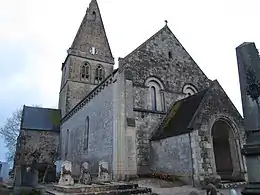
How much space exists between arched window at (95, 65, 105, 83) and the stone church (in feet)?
44.8

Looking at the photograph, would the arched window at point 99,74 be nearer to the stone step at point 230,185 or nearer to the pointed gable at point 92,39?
the pointed gable at point 92,39

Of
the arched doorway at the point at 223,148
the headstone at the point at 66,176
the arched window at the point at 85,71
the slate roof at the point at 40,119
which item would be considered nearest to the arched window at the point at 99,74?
the arched window at the point at 85,71

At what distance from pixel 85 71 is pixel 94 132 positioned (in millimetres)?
19079

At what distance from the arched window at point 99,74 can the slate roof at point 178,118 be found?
20.9 metres

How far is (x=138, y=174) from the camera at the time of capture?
15188mm

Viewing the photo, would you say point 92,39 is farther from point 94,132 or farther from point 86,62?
point 94,132

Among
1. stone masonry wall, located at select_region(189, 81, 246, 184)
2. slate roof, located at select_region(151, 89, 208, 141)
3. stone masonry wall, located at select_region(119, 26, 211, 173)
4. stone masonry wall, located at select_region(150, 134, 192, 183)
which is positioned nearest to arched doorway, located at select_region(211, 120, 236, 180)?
stone masonry wall, located at select_region(189, 81, 246, 184)

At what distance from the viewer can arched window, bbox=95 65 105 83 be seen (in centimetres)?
3718

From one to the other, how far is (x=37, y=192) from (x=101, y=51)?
31.7 meters

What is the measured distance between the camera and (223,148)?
16.5 metres

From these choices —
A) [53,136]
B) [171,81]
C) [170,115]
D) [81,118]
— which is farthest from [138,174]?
[53,136]

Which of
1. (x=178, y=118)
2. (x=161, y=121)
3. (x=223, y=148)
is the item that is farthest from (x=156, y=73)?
(x=223, y=148)

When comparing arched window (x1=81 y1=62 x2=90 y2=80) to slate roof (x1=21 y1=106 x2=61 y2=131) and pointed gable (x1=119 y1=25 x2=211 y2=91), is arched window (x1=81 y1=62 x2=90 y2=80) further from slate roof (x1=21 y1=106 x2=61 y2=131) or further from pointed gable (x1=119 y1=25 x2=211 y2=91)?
pointed gable (x1=119 y1=25 x2=211 y2=91)

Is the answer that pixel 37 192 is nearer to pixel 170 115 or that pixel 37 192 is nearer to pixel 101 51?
pixel 170 115
